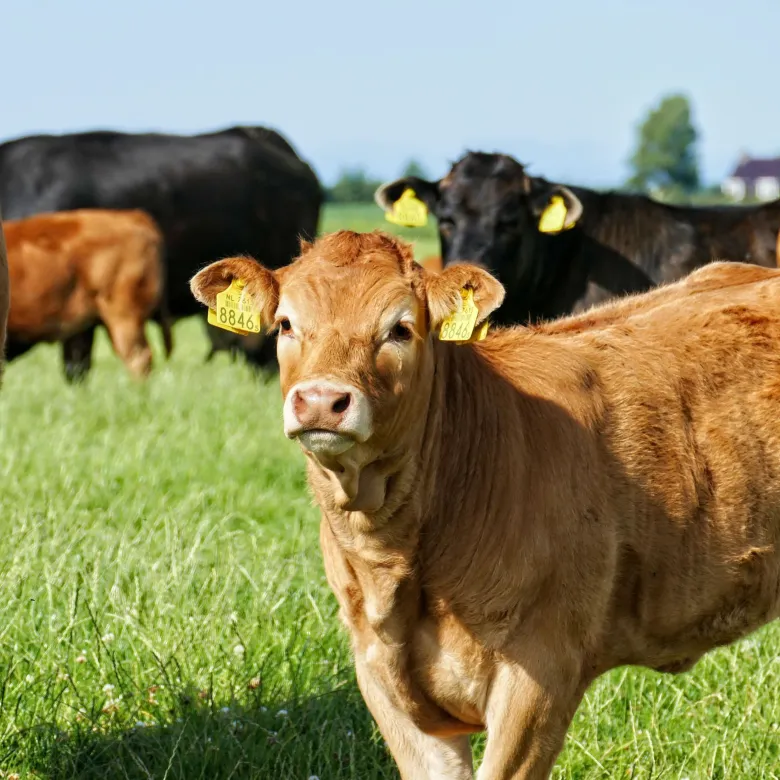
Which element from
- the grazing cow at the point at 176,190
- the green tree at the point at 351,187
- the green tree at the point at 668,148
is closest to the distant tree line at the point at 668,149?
the green tree at the point at 668,148

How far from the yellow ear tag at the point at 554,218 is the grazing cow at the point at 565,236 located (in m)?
0.02

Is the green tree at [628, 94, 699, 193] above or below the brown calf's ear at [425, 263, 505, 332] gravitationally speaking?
below

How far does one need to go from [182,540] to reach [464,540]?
7.47 feet

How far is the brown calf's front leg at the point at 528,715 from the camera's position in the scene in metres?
3.22

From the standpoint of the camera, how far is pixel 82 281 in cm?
1142

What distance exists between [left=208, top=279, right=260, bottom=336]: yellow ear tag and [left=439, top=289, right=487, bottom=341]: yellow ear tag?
0.51 m

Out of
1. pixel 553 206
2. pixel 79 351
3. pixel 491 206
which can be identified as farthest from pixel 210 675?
pixel 79 351

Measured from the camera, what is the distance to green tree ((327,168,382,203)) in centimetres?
7362

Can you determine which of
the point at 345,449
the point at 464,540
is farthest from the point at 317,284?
the point at 464,540

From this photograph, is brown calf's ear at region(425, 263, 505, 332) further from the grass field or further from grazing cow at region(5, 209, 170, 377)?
grazing cow at region(5, 209, 170, 377)

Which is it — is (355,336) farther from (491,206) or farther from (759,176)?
(759,176)

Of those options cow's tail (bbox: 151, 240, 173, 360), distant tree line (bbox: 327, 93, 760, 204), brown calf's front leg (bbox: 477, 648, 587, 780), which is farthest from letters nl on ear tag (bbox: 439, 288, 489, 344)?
distant tree line (bbox: 327, 93, 760, 204)

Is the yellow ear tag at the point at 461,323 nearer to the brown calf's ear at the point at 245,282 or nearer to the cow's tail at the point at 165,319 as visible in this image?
the brown calf's ear at the point at 245,282

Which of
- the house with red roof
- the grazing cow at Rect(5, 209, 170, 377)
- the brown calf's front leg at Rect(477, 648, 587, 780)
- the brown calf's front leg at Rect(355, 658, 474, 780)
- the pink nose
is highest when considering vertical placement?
the pink nose
